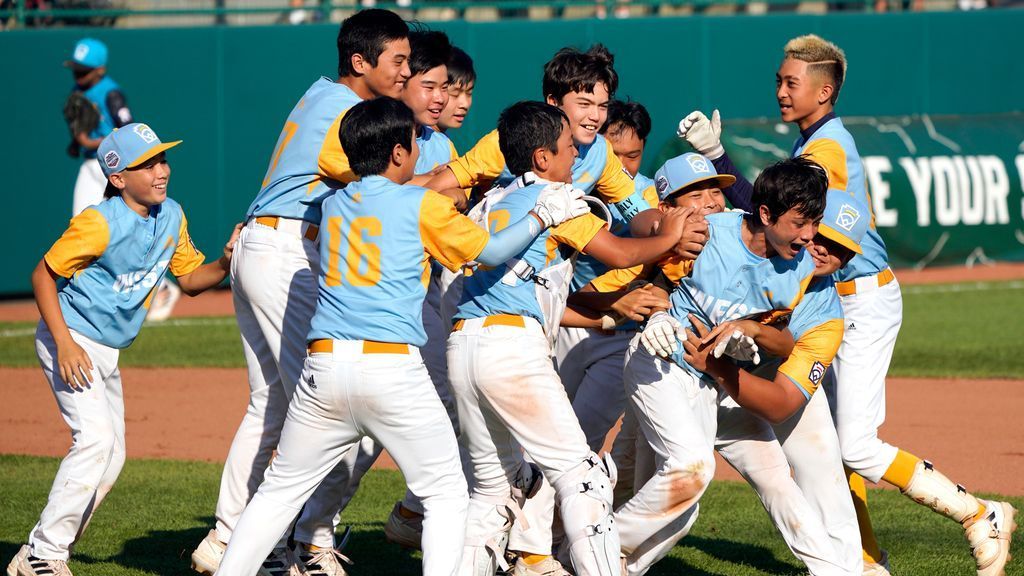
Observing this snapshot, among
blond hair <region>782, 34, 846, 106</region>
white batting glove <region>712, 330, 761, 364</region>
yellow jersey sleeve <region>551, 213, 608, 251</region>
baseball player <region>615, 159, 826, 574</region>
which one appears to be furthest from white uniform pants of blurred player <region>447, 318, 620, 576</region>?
blond hair <region>782, 34, 846, 106</region>

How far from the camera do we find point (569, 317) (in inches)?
231

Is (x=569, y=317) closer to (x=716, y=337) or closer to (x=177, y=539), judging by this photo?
(x=716, y=337)

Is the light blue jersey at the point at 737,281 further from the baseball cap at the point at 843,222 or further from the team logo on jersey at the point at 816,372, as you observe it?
the team logo on jersey at the point at 816,372

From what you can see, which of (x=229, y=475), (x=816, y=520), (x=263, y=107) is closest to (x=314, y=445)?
(x=229, y=475)

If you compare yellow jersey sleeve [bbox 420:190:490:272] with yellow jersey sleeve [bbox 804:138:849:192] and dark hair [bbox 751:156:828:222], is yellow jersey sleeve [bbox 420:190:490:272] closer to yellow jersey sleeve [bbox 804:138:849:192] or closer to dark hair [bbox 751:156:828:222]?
dark hair [bbox 751:156:828:222]

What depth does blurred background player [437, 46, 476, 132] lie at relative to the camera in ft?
22.5

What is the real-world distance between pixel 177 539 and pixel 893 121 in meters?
13.3

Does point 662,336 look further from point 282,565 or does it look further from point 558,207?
point 282,565

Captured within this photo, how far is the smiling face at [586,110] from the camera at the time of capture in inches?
236

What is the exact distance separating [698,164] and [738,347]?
1017 millimetres

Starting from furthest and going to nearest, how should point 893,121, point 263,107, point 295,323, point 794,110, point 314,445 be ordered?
point 893,121 < point 263,107 < point 794,110 < point 295,323 < point 314,445

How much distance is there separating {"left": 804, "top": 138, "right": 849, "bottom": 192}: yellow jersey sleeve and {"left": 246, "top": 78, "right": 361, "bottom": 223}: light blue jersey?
2.06 m

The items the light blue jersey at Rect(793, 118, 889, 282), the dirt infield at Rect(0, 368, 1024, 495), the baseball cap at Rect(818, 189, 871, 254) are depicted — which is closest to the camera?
the baseball cap at Rect(818, 189, 871, 254)

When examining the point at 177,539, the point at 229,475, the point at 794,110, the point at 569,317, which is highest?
the point at 794,110
